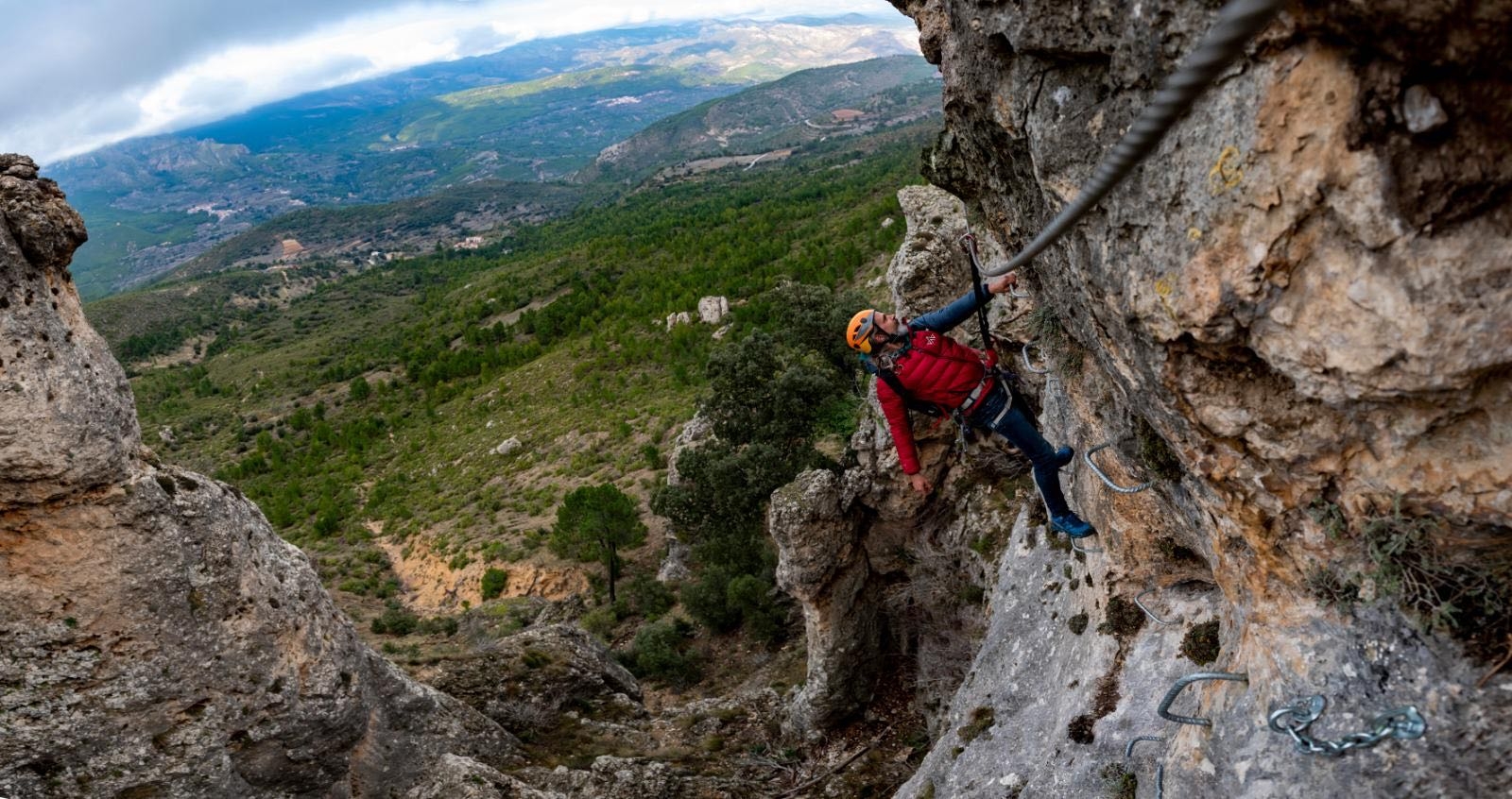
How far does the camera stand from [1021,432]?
28.0ft

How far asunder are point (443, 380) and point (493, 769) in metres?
58.5

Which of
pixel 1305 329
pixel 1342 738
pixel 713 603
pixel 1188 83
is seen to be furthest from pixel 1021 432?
pixel 713 603

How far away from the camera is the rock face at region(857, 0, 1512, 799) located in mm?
3393

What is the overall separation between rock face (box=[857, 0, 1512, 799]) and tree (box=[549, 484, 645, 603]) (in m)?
24.1

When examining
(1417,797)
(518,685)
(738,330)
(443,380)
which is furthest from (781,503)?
(443,380)

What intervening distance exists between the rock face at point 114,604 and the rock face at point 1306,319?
410 inches

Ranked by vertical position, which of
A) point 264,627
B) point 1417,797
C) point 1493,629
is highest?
point 1493,629

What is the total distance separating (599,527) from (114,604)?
764 inches

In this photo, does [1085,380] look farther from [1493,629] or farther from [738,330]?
[738,330]

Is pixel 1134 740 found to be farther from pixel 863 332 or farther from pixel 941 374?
pixel 863 332

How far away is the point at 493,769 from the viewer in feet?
40.0

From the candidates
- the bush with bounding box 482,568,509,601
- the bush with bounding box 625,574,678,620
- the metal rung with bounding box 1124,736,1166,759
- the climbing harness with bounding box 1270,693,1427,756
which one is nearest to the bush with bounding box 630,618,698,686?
the bush with bounding box 625,574,678,620

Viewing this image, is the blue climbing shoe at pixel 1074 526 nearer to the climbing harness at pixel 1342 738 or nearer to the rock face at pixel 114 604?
the climbing harness at pixel 1342 738

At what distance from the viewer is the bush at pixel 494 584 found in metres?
31.0
